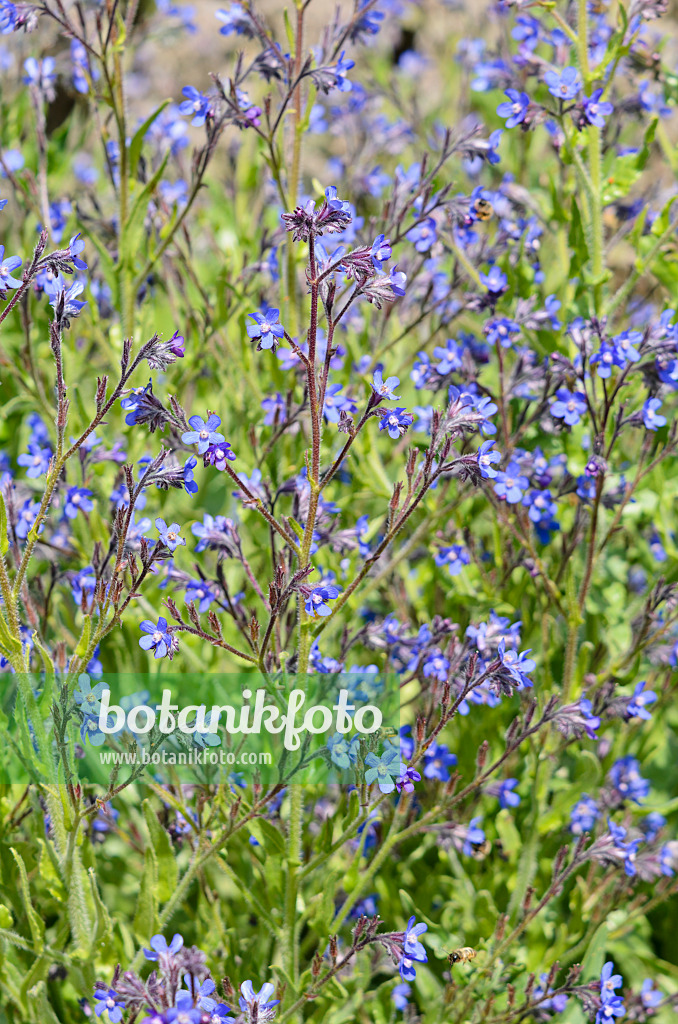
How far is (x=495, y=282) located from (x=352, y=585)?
1.42 meters

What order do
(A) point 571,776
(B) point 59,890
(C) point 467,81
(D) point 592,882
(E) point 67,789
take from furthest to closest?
(C) point 467,81
(A) point 571,776
(D) point 592,882
(B) point 59,890
(E) point 67,789

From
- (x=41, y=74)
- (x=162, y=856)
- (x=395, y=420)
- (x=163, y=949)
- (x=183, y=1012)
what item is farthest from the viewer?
(x=41, y=74)

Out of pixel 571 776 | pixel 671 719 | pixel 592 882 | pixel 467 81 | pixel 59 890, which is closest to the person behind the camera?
pixel 59 890

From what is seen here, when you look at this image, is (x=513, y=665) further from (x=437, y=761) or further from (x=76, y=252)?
(x=76, y=252)

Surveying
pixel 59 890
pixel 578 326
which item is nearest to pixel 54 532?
pixel 59 890

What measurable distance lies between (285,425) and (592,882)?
1.78m

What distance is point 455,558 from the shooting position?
3229mm

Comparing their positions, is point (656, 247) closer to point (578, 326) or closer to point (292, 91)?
point (578, 326)

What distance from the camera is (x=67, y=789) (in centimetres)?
234

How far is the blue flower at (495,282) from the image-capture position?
325 cm

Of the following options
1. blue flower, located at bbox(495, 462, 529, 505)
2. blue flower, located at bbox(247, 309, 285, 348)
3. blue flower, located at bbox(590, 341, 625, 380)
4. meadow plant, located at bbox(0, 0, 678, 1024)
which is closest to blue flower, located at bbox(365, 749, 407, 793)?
meadow plant, located at bbox(0, 0, 678, 1024)

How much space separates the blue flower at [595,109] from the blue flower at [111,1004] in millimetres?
2610

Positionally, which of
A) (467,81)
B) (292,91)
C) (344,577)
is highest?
(467,81)

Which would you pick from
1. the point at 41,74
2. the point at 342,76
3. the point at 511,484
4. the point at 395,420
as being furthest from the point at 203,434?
the point at 41,74
